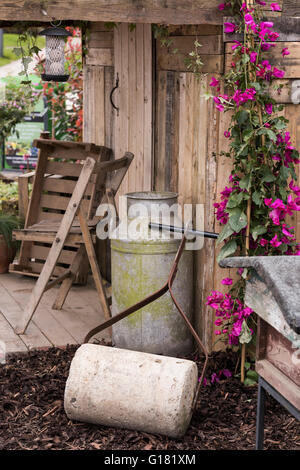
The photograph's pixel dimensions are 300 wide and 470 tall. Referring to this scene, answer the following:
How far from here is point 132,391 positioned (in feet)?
12.7

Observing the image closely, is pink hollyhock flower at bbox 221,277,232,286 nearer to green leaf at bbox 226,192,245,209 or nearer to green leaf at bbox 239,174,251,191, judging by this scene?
green leaf at bbox 226,192,245,209

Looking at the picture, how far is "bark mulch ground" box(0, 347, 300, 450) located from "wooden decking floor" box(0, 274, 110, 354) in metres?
0.41

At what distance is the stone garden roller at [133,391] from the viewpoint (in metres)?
3.83

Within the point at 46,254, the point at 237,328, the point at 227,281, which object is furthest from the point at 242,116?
the point at 46,254

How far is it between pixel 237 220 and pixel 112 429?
4.51 feet

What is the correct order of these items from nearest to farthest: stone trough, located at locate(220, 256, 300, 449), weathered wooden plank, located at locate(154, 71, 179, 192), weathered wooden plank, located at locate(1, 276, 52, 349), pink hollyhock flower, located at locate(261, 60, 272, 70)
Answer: stone trough, located at locate(220, 256, 300, 449), pink hollyhock flower, located at locate(261, 60, 272, 70), weathered wooden plank, located at locate(1, 276, 52, 349), weathered wooden plank, located at locate(154, 71, 179, 192)

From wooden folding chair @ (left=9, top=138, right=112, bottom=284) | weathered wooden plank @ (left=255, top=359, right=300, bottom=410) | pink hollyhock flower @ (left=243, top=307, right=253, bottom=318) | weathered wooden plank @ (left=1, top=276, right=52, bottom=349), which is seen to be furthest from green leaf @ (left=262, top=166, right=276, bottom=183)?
wooden folding chair @ (left=9, top=138, right=112, bottom=284)

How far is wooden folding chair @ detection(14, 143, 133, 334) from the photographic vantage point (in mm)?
5087

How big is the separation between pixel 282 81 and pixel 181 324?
5.45 ft

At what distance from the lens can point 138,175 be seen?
5.95 meters

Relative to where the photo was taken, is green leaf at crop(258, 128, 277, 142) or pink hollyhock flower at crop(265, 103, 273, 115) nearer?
green leaf at crop(258, 128, 277, 142)

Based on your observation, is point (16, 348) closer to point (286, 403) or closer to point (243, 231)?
point (243, 231)

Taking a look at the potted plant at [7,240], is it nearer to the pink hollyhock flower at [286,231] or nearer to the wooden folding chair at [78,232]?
the wooden folding chair at [78,232]

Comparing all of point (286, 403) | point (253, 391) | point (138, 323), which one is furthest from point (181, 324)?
point (286, 403)
